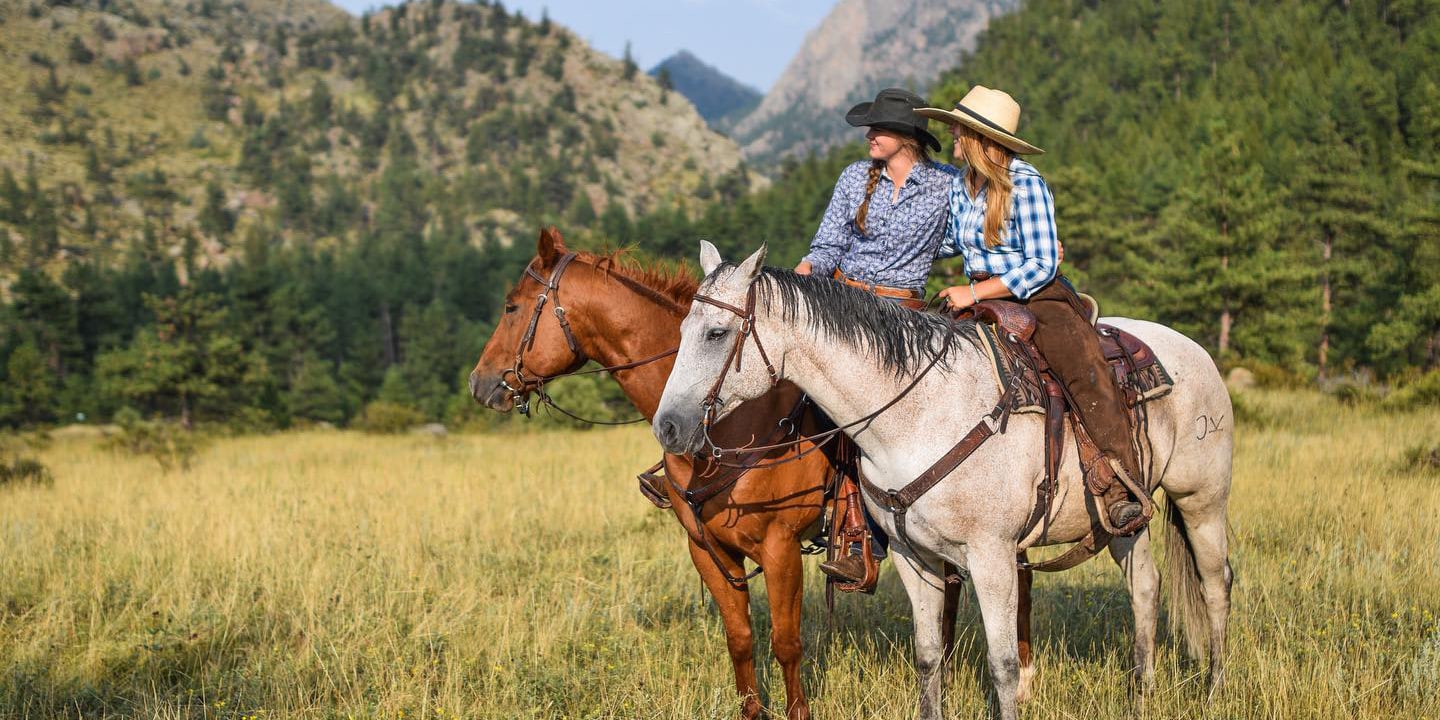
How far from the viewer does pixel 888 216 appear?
413 centimetres

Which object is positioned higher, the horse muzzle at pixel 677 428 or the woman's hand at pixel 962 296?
the woman's hand at pixel 962 296

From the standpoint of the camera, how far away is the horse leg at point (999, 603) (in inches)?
132

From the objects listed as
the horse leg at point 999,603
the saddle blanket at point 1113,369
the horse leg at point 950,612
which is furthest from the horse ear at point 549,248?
the horse leg at point 950,612

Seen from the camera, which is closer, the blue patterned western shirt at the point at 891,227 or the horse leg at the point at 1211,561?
the blue patterned western shirt at the point at 891,227

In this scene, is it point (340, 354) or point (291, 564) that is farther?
point (340, 354)

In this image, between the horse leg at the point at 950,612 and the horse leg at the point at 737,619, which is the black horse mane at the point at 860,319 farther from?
the horse leg at the point at 950,612

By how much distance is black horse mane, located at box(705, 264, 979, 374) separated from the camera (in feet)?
10.6

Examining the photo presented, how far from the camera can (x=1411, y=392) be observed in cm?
1404

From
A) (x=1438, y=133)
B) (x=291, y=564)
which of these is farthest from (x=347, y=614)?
(x=1438, y=133)

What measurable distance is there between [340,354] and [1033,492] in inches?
3147

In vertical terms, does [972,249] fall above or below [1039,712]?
above

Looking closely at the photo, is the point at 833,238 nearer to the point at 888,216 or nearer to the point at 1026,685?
the point at 888,216

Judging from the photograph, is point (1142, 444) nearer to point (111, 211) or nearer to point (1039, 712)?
point (1039, 712)

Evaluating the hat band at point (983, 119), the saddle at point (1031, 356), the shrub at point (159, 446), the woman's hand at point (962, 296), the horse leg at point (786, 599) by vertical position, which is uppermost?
the hat band at point (983, 119)
